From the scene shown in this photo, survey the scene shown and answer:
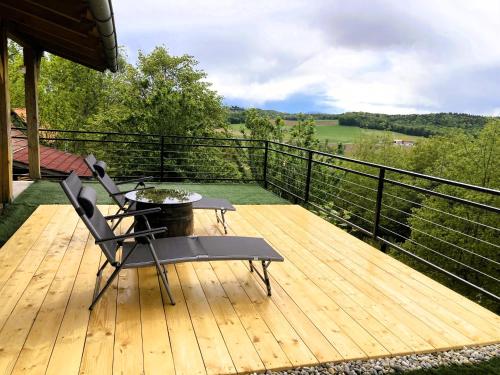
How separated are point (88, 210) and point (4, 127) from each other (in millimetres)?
3720

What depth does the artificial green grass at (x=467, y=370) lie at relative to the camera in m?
2.25

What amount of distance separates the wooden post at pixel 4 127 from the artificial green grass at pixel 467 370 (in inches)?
217

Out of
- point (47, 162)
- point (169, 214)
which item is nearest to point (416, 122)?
point (47, 162)

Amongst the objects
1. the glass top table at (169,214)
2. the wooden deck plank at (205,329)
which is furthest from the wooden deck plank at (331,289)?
the glass top table at (169,214)

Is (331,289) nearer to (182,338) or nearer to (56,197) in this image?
(182,338)

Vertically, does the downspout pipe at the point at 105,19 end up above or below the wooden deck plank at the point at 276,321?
above

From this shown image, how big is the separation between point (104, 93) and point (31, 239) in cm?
2327

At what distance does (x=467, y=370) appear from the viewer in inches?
90.0

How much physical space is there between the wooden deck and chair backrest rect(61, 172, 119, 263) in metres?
0.42

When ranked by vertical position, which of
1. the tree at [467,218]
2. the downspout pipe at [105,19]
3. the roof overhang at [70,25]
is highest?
the roof overhang at [70,25]

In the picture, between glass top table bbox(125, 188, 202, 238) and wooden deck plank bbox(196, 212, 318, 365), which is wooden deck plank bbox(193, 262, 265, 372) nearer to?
wooden deck plank bbox(196, 212, 318, 365)

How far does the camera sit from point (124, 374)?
207 centimetres

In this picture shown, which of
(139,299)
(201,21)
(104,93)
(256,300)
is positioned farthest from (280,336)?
(104,93)

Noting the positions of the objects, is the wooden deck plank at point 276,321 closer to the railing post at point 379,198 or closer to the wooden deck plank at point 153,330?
the wooden deck plank at point 153,330
